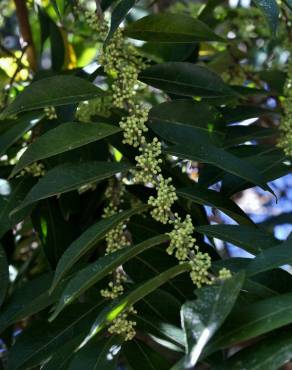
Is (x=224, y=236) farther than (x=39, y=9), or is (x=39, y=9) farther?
(x=39, y=9)

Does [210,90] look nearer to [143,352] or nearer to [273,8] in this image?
[273,8]

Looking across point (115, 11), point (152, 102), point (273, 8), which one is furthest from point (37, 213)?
point (152, 102)

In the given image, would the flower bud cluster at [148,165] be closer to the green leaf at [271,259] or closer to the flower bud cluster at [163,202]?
the flower bud cluster at [163,202]

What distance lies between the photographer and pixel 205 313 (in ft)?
2.70

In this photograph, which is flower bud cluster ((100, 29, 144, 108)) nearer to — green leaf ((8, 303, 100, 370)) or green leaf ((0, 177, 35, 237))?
green leaf ((0, 177, 35, 237))

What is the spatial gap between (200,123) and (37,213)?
0.36m

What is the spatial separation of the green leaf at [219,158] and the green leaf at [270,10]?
21 cm

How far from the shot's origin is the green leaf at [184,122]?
128cm

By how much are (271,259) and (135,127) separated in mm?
363

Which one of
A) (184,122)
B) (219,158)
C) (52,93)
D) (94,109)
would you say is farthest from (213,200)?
(94,109)

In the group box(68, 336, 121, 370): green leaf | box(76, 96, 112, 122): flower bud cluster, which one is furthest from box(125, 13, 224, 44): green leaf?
box(68, 336, 121, 370): green leaf

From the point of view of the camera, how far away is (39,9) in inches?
74.6

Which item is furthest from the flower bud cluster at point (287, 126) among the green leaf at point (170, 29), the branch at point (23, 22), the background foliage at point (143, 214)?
the branch at point (23, 22)

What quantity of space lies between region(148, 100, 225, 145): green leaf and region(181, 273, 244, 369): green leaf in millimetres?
450
